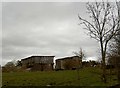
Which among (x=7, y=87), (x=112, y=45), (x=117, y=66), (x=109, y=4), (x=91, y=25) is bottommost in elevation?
(x=7, y=87)

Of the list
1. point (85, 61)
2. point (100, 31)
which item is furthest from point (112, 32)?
point (85, 61)

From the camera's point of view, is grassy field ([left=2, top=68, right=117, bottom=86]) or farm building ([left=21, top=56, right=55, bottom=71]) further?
farm building ([left=21, top=56, right=55, bottom=71])

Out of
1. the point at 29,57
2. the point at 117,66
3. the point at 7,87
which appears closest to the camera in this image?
the point at 7,87

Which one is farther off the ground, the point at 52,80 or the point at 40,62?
the point at 40,62

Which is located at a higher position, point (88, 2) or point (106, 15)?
point (88, 2)

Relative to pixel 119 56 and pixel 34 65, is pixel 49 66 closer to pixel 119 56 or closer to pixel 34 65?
pixel 34 65

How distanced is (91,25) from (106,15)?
242 centimetres

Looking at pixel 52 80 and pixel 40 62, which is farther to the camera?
pixel 40 62

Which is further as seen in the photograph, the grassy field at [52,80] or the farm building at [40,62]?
the farm building at [40,62]

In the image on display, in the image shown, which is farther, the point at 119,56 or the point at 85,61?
the point at 85,61

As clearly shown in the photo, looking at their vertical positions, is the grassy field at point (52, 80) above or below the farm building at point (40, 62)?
below

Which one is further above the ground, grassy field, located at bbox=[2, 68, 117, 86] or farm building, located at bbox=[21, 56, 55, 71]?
farm building, located at bbox=[21, 56, 55, 71]

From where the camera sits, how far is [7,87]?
21.2 meters

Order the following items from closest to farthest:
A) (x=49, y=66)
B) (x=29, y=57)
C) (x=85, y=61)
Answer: (x=85, y=61)
(x=49, y=66)
(x=29, y=57)
